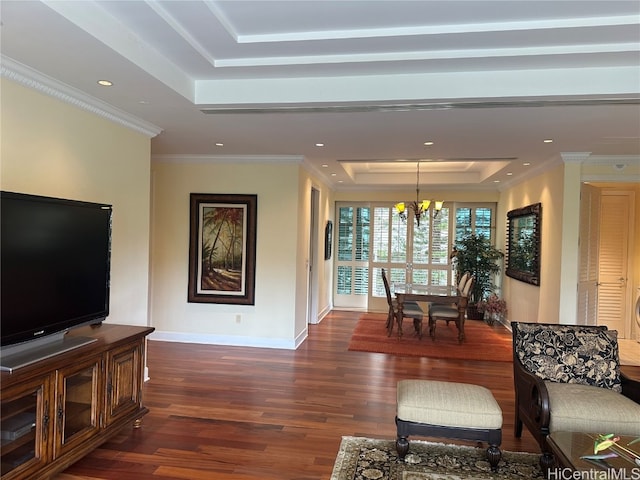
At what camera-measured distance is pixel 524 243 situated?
6590 millimetres

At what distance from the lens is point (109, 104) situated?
3449 millimetres

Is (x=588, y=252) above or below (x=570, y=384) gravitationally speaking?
above

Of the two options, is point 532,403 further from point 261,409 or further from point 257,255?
point 257,255

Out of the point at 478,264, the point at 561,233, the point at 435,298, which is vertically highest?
the point at 561,233

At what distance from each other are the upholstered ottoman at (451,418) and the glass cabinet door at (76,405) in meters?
1.95

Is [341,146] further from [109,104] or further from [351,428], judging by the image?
[351,428]

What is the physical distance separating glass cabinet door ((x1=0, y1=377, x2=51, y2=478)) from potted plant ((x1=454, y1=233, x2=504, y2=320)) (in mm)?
6984

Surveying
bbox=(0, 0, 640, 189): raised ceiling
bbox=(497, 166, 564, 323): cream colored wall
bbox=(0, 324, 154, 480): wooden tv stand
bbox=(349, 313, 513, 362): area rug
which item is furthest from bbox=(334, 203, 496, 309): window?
bbox=(0, 324, 154, 480): wooden tv stand

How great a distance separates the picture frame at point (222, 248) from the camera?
5742 millimetres

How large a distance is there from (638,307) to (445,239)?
3.48 meters

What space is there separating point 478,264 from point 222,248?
4735mm

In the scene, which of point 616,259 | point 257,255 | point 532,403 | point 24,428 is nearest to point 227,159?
point 257,255

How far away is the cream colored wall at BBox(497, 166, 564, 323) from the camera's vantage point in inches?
205

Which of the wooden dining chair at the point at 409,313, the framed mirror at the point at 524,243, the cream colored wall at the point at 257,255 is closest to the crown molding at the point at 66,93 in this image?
the cream colored wall at the point at 257,255
